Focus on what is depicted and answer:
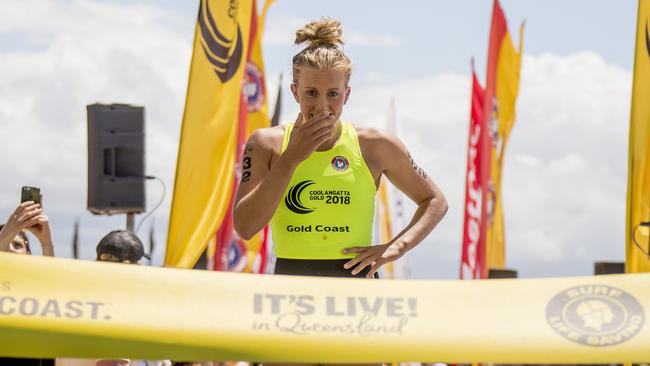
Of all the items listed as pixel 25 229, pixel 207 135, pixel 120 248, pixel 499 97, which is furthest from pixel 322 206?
pixel 499 97

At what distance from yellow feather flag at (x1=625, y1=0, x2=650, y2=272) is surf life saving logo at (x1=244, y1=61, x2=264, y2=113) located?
658 cm

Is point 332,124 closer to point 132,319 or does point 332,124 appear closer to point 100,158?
point 132,319

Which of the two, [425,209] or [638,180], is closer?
[425,209]

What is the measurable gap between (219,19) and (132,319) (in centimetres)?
821

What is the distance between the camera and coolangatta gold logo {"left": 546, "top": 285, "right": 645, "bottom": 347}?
14.4 ft

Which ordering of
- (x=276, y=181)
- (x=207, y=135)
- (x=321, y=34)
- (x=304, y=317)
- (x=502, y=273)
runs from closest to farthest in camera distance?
(x=304, y=317), (x=276, y=181), (x=321, y=34), (x=207, y=135), (x=502, y=273)

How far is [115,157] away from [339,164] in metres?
7.42

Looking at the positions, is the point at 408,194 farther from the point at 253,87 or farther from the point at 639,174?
the point at 253,87

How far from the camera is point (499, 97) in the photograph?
18.5m

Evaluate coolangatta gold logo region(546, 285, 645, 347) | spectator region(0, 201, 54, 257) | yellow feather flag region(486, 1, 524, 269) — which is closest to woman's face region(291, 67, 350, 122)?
coolangatta gold logo region(546, 285, 645, 347)

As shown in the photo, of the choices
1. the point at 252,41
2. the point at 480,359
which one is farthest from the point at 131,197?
the point at 480,359

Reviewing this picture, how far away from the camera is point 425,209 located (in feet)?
17.0

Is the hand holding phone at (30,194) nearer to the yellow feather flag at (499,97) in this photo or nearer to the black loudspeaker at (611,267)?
the black loudspeaker at (611,267)

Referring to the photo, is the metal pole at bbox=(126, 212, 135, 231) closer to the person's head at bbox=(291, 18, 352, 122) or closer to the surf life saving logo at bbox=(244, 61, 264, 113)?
the surf life saving logo at bbox=(244, 61, 264, 113)
